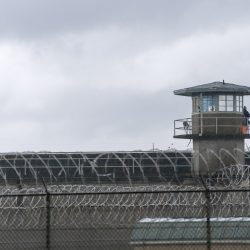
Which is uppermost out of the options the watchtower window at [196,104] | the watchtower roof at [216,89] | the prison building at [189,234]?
the watchtower roof at [216,89]

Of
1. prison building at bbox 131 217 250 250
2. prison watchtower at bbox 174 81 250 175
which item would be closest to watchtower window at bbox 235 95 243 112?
prison watchtower at bbox 174 81 250 175

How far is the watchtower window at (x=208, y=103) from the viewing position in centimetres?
4778

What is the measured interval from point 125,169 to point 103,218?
17910mm

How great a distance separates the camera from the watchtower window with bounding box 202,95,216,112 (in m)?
47.8

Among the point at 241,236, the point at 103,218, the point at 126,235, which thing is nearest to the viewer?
the point at 241,236

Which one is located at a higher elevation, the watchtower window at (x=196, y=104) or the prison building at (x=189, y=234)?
the watchtower window at (x=196, y=104)

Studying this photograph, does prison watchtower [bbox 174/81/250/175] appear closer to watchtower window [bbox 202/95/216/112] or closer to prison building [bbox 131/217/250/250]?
watchtower window [bbox 202/95/216/112]

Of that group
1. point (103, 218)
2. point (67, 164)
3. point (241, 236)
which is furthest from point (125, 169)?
point (241, 236)

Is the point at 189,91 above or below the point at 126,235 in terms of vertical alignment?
above

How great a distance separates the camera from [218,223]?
20.4m

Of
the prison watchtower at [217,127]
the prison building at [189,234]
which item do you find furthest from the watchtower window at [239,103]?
the prison building at [189,234]

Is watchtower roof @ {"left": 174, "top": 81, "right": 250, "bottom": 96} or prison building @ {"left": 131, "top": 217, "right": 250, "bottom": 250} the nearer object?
prison building @ {"left": 131, "top": 217, "right": 250, "bottom": 250}

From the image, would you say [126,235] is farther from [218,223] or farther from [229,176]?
[229,176]

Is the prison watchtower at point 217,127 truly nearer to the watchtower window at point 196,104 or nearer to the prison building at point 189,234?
the watchtower window at point 196,104
